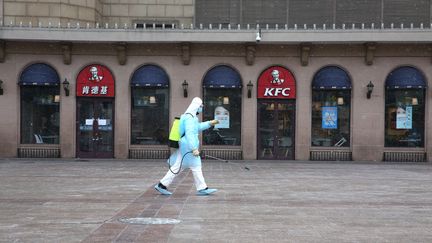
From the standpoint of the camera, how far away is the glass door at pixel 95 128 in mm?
24406

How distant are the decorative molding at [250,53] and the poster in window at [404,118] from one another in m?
6.17

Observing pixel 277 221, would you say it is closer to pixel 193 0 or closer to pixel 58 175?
pixel 58 175

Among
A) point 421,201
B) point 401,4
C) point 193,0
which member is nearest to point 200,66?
point 193,0

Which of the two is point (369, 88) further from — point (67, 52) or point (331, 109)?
point (67, 52)

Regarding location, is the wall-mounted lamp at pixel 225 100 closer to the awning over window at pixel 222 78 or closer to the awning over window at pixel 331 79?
the awning over window at pixel 222 78

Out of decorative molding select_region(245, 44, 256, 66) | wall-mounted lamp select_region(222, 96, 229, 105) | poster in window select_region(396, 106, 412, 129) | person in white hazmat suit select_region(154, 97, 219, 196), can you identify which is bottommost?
person in white hazmat suit select_region(154, 97, 219, 196)

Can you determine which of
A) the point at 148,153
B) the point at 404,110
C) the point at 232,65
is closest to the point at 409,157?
the point at 404,110

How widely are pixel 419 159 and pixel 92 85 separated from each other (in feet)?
44.0

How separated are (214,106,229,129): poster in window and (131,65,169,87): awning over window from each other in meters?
2.31

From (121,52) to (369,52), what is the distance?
9.85 m

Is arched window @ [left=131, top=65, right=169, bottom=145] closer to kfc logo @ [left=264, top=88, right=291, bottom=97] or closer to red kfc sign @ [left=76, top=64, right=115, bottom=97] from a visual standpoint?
red kfc sign @ [left=76, top=64, right=115, bottom=97]

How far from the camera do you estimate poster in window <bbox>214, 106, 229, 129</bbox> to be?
2438 centimetres

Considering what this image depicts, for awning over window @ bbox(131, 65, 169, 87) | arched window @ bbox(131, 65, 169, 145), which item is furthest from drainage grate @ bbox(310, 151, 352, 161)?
awning over window @ bbox(131, 65, 169, 87)

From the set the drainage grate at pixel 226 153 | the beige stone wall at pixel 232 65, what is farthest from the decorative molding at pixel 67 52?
the drainage grate at pixel 226 153
